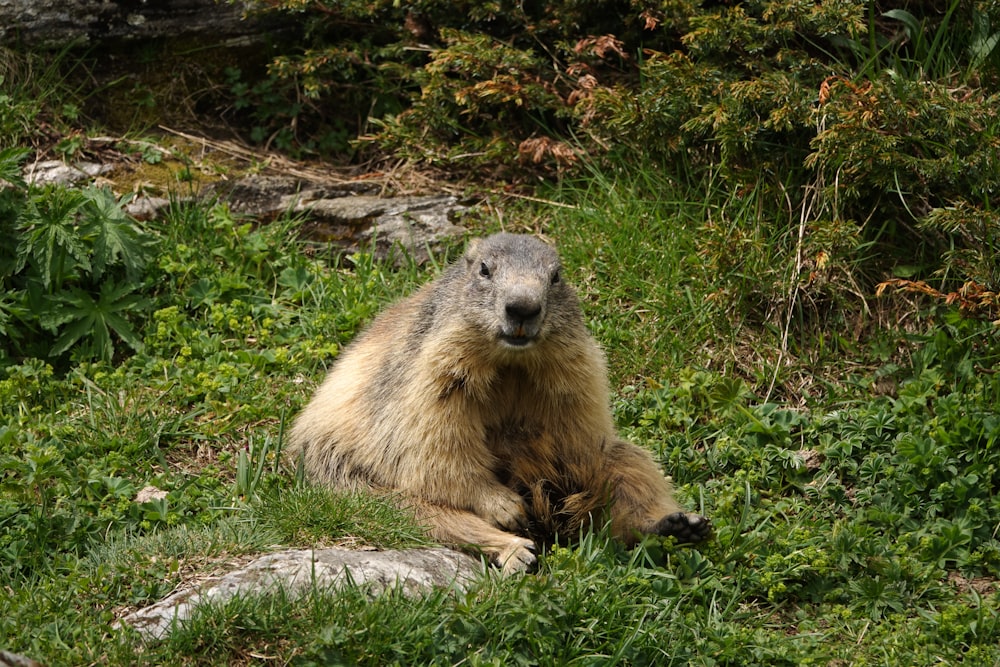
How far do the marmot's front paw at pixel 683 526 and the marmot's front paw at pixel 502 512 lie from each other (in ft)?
2.15

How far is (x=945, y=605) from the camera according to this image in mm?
5250

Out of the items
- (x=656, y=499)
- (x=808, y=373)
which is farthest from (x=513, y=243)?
(x=808, y=373)

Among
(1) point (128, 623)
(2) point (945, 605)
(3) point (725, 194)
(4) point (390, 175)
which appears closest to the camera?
(1) point (128, 623)

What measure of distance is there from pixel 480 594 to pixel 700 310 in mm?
3229

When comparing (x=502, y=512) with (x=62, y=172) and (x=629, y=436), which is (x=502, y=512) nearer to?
(x=629, y=436)

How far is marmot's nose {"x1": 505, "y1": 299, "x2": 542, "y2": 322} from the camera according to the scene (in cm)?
521

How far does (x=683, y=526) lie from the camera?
5.40 metres

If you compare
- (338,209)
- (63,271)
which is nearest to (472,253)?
(338,209)

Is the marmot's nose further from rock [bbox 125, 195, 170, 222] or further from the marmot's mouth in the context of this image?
rock [bbox 125, 195, 170, 222]

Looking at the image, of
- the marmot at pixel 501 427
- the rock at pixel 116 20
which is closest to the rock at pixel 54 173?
the rock at pixel 116 20

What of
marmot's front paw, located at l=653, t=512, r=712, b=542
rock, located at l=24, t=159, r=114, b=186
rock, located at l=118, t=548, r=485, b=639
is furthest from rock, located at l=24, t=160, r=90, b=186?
marmot's front paw, located at l=653, t=512, r=712, b=542

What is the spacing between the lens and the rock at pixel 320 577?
14.6 feet

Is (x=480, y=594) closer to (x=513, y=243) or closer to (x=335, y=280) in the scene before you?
(x=513, y=243)

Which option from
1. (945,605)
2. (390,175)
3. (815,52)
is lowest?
(945,605)
